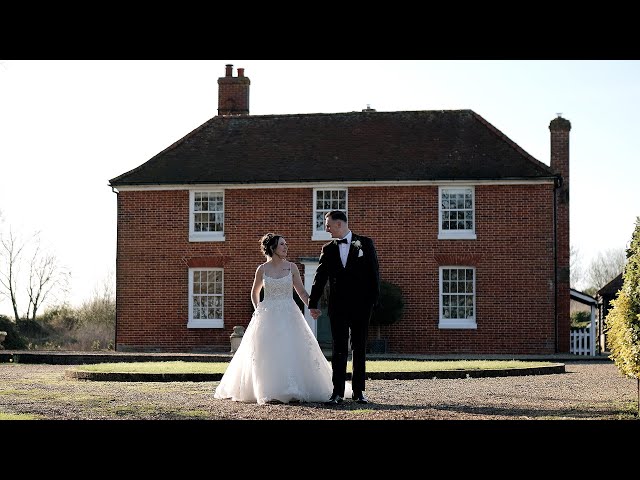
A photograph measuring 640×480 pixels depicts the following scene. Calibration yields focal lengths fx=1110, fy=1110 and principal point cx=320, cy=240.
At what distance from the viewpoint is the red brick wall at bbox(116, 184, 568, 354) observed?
1204 inches

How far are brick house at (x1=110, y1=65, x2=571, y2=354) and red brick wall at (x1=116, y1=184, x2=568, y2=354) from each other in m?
0.03

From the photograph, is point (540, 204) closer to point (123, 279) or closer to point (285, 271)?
point (123, 279)

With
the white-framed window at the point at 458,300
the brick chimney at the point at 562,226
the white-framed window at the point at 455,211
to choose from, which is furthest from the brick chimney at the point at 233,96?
the brick chimney at the point at 562,226

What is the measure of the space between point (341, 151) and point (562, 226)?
6.84 metres

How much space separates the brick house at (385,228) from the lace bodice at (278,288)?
1756cm

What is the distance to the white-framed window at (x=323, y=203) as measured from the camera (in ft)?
104

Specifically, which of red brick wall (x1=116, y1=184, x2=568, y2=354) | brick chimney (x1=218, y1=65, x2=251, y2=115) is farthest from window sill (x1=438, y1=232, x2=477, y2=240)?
brick chimney (x1=218, y1=65, x2=251, y2=115)

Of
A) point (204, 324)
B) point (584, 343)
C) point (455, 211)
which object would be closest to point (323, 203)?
point (455, 211)

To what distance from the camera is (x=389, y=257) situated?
3112 cm

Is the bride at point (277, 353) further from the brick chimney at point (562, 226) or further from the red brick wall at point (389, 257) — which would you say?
the brick chimney at point (562, 226)
